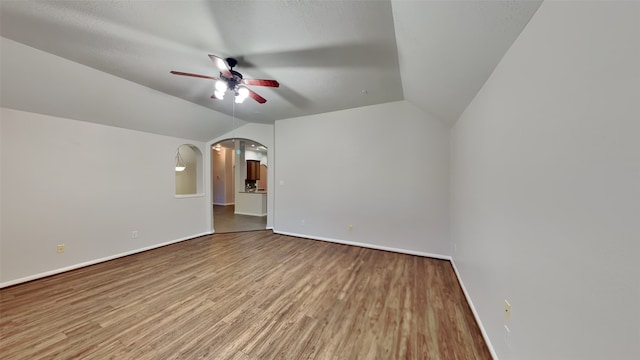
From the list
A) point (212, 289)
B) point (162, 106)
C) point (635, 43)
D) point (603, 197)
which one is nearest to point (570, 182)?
point (603, 197)

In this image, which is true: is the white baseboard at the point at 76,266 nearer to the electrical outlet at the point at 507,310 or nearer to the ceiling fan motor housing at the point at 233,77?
the ceiling fan motor housing at the point at 233,77

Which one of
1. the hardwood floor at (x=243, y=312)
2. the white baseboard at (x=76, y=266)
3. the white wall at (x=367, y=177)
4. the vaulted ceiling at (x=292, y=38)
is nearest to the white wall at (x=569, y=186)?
the vaulted ceiling at (x=292, y=38)

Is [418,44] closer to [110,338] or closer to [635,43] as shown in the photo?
[635,43]

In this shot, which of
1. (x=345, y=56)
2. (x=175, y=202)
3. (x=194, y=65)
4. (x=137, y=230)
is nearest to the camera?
(x=345, y=56)

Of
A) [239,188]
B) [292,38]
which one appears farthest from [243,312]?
[239,188]

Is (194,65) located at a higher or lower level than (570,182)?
higher

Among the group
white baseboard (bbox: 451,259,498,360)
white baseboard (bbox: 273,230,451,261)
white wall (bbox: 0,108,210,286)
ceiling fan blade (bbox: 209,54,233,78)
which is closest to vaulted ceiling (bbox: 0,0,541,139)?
ceiling fan blade (bbox: 209,54,233,78)

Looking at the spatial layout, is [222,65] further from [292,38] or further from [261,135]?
[261,135]

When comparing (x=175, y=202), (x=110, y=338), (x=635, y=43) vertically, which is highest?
(x=635, y=43)

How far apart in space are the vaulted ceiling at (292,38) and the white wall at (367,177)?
867mm

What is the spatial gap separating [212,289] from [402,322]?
2.21 meters

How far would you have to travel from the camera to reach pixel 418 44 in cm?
183

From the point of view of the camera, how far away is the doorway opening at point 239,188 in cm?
608

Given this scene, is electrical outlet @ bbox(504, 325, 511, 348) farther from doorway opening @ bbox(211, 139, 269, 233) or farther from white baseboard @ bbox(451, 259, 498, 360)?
doorway opening @ bbox(211, 139, 269, 233)
